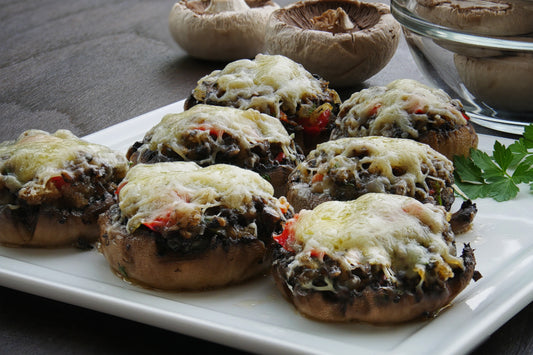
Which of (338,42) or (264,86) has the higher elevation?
(264,86)

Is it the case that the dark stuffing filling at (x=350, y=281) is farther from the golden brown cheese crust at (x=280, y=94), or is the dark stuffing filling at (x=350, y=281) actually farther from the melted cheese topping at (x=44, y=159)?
the golden brown cheese crust at (x=280, y=94)

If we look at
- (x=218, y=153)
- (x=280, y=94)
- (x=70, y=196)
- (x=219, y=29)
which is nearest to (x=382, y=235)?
(x=218, y=153)

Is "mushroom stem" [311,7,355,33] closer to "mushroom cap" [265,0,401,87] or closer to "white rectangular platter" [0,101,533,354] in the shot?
"mushroom cap" [265,0,401,87]

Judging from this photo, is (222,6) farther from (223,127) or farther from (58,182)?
(58,182)

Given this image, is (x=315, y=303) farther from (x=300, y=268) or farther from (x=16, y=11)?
(x=16, y=11)

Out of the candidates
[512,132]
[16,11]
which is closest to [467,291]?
[512,132]

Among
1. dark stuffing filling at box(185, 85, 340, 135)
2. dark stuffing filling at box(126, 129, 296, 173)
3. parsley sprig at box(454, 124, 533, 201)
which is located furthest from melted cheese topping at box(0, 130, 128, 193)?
parsley sprig at box(454, 124, 533, 201)
